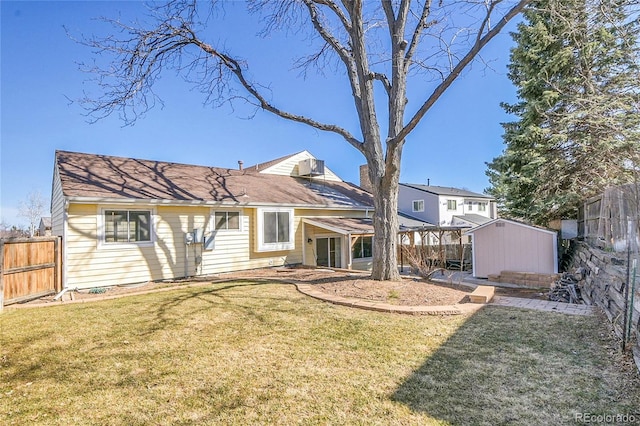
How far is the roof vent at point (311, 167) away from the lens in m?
17.5

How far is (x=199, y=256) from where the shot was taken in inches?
440

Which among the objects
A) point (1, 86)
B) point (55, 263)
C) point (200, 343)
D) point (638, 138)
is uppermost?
point (1, 86)

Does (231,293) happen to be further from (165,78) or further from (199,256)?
(165,78)

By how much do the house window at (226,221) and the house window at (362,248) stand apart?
19.1 feet

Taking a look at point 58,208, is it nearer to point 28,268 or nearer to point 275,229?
point 28,268

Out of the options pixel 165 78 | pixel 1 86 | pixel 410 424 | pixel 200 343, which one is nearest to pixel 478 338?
pixel 410 424

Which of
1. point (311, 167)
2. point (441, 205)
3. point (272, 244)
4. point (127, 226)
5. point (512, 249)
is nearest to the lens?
point (127, 226)

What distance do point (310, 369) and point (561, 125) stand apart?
40.4 feet

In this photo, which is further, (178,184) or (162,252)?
(178,184)

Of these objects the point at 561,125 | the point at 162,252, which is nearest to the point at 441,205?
the point at 561,125

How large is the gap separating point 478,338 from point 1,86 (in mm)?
14828

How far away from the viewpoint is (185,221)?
1105cm

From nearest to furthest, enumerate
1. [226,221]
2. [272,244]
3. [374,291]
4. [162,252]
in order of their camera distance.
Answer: [374,291]
[162,252]
[226,221]
[272,244]

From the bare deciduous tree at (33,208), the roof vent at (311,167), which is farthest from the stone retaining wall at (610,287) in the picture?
the bare deciduous tree at (33,208)
